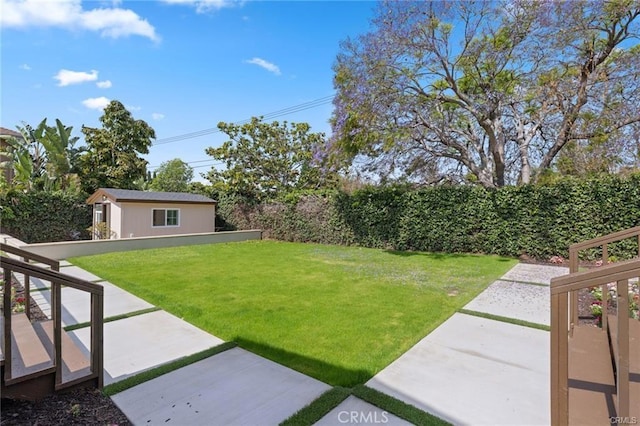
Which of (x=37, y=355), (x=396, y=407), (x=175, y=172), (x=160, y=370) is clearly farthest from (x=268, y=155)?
(x=175, y=172)

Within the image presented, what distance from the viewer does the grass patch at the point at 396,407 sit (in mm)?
2369

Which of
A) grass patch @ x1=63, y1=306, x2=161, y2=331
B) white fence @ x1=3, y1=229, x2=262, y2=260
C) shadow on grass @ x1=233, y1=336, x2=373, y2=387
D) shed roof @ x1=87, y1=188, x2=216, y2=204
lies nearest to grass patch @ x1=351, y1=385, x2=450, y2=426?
shadow on grass @ x1=233, y1=336, x2=373, y2=387

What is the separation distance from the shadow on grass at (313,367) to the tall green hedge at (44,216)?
48.5ft

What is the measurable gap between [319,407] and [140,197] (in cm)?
1486

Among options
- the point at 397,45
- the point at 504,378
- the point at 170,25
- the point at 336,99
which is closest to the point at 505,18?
the point at 397,45

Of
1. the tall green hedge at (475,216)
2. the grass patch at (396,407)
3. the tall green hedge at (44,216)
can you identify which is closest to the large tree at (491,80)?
the tall green hedge at (475,216)

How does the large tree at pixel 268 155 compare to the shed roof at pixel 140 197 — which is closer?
the shed roof at pixel 140 197

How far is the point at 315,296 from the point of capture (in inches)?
228

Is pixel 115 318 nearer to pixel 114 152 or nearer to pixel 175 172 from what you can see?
pixel 114 152

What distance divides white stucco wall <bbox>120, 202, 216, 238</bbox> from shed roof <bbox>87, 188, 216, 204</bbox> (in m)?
0.26

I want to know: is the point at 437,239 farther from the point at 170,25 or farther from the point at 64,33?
the point at 64,33

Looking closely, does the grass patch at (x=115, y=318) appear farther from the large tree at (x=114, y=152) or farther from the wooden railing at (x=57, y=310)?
the large tree at (x=114, y=152)

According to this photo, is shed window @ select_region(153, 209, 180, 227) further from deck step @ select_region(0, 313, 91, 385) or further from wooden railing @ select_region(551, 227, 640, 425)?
wooden railing @ select_region(551, 227, 640, 425)

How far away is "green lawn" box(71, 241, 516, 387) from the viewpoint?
3.62 meters
